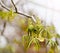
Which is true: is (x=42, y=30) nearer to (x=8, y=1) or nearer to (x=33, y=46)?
(x=33, y=46)

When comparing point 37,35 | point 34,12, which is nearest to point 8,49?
point 37,35

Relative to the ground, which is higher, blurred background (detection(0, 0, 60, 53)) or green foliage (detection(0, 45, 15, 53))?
blurred background (detection(0, 0, 60, 53))

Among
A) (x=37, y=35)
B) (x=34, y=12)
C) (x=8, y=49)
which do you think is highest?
(x=34, y=12)

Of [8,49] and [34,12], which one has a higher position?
[34,12]

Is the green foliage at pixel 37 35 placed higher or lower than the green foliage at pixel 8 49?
higher

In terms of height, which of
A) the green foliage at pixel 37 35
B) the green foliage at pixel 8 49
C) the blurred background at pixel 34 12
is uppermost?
the blurred background at pixel 34 12

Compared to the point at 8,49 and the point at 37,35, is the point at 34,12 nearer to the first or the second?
the point at 37,35

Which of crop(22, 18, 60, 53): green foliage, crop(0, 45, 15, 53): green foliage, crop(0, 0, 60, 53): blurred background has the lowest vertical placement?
crop(0, 45, 15, 53): green foliage

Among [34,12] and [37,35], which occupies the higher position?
[34,12]

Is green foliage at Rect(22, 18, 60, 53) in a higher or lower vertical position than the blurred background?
lower

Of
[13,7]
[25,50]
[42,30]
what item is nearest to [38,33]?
[42,30]

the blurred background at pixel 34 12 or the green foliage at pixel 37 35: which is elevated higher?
the blurred background at pixel 34 12

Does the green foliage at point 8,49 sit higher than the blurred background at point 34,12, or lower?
lower
